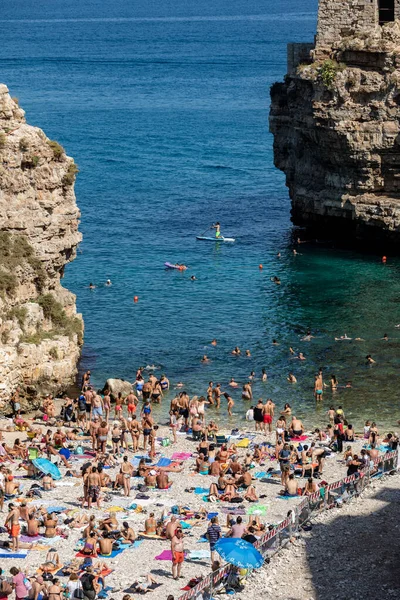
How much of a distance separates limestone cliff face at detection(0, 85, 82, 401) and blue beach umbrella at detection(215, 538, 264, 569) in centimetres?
1798

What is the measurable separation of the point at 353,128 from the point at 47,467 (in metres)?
37.4

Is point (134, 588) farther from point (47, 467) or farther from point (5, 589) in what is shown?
point (47, 467)

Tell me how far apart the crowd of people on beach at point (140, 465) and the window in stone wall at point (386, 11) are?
26.6 m

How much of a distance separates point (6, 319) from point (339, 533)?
743 inches

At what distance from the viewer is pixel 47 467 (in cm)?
4291

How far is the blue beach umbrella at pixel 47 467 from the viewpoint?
42.7m

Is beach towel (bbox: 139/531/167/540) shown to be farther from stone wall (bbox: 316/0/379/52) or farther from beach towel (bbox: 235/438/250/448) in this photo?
stone wall (bbox: 316/0/379/52)

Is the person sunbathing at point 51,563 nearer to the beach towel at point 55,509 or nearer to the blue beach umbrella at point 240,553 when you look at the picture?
the beach towel at point 55,509

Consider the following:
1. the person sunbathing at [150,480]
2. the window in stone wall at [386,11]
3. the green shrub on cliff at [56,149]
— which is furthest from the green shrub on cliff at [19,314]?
the window in stone wall at [386,11]

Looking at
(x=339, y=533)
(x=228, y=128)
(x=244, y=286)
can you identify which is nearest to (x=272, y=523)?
(x=339, y=533)

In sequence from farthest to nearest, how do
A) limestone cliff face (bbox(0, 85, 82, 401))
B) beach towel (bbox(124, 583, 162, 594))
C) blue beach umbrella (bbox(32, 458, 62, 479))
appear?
1. limestone cliff face (bbox(0, 85, 82, 401))
2. blue beach umbrella (bbox(32, 458, 62, 479))
3. beach towel (bbox(124, 583, 162, 594))

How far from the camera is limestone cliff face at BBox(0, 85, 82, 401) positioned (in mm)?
51656

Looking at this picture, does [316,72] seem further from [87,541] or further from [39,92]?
[39,92]

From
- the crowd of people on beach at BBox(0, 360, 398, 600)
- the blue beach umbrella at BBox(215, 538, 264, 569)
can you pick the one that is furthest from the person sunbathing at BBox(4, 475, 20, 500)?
the blue beach umbrella at BBox(215, 538, 264, 569)
